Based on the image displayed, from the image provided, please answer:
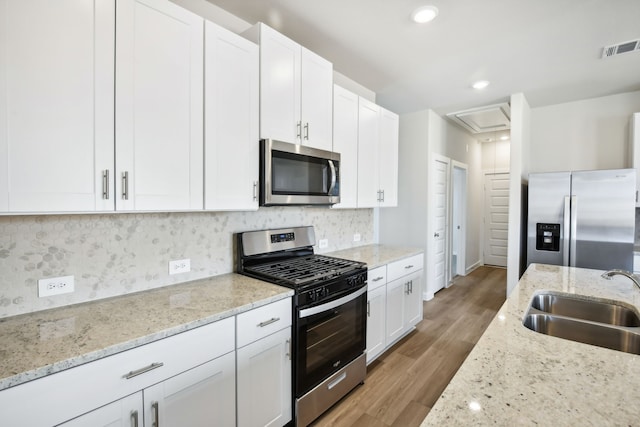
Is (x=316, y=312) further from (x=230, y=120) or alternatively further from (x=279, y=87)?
(x=279, y=87)

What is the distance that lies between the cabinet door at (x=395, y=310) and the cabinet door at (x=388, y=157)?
871 millimetres

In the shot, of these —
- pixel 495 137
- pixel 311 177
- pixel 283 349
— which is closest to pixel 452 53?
pixel 311 177

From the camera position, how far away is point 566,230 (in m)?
3.37

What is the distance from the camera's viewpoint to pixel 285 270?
6.94 ft

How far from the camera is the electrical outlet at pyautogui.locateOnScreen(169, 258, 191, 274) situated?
1881 millimetres

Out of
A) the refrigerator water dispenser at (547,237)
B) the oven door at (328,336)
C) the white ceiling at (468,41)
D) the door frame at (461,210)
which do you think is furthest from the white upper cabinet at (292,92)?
the door frame at (461,210)

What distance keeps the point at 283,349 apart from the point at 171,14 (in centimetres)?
189

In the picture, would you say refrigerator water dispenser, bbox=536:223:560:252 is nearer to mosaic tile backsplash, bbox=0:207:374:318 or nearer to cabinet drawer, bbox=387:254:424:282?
cabinet drawer, bbox=387:254:424:282

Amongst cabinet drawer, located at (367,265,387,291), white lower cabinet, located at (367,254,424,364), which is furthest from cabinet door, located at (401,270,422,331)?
cabinet drawer, located at (367,265,387,291)

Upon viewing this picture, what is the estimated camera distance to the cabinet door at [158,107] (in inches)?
55.4

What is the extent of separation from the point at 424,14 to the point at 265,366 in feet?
8.13

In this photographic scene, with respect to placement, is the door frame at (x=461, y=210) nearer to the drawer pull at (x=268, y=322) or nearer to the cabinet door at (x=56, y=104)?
the drawer pull at (x=268, y=322)

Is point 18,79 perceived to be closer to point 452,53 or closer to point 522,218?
point 452,53

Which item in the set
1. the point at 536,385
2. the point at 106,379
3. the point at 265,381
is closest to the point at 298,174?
the point at 265,381
